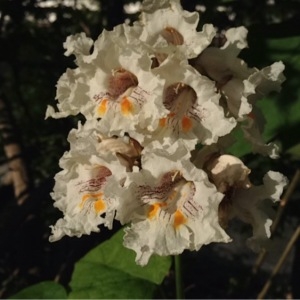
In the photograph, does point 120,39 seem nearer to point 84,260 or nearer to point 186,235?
point 186,235

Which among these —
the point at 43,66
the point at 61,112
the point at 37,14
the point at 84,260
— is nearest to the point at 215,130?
the point at 61,112

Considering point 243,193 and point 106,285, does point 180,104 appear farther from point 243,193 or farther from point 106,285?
point 106,285

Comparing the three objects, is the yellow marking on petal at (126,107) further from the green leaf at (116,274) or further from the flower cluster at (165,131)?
the green leaf at (116,274)

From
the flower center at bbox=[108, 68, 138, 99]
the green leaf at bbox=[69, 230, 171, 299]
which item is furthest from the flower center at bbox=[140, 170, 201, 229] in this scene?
the green leaf at bbox=[69, 230, 171, 299]

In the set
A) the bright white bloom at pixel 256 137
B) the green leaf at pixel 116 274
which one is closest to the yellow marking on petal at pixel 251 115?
the bright white bloom at pixel 256 137

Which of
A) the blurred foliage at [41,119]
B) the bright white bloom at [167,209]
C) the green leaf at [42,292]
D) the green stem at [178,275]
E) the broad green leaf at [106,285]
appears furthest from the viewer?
the blurred foliage at [41,119]

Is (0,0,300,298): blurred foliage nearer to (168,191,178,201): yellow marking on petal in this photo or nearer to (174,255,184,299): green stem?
(174,255,184,299): green stem
